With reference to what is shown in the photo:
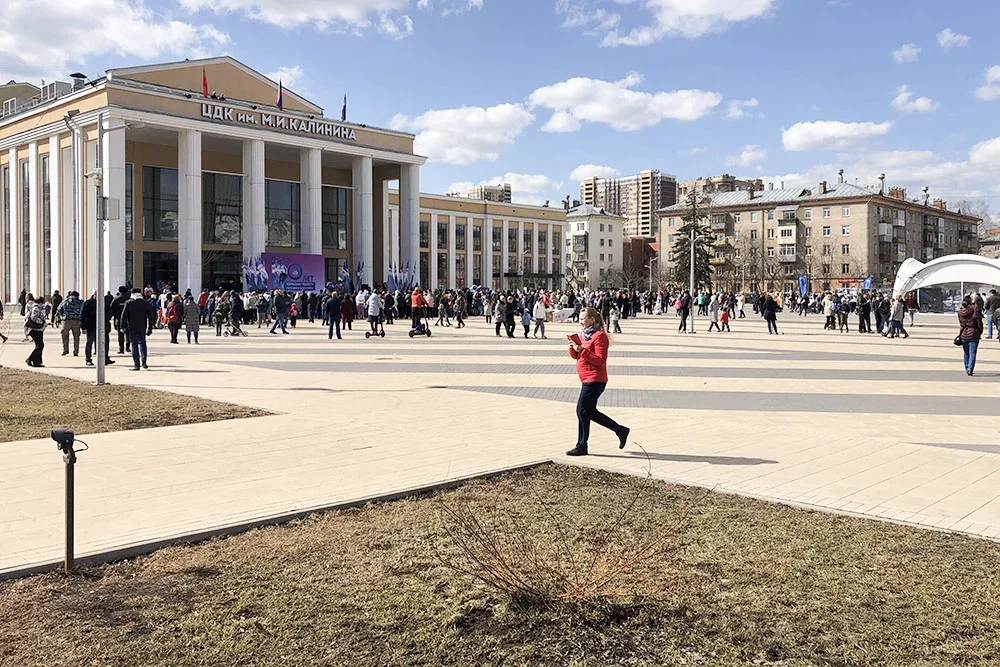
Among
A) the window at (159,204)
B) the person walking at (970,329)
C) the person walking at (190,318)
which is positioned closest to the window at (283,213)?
the window at (159,204)

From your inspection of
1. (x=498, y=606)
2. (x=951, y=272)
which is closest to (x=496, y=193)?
(x=951, y=272)

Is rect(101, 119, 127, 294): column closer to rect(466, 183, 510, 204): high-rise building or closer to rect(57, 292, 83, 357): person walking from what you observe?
rect(57, 292, 83, 357): person walking

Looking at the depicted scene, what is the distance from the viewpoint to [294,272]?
169ft

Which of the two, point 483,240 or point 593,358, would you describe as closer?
point 593,358

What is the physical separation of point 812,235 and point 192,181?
83745 mm

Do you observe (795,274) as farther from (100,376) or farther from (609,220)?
(100,376)

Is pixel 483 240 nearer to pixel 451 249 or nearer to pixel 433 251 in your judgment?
pixel 451 249

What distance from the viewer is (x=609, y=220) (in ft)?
457

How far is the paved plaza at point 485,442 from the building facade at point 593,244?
116407mm

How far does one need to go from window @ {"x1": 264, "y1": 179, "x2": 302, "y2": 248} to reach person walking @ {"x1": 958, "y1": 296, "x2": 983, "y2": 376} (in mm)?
52969

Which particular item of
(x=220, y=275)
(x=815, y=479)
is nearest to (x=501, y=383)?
(x=815, y=479)

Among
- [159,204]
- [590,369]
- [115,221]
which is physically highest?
[159,204]

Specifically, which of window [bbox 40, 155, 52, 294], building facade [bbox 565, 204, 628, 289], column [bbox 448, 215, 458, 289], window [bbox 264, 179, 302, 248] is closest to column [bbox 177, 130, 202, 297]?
window [bbox 40, 155, 52, 294]

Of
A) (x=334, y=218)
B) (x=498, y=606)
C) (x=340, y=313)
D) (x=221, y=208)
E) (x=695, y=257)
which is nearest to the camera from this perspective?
(x=498, y=606)
